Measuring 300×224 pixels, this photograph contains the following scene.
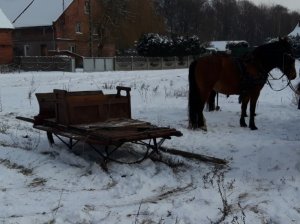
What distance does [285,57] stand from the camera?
11.4 meters

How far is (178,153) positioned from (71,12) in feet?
152

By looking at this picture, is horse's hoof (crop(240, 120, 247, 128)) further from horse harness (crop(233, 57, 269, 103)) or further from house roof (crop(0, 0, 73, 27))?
house roof (crop(0, 0, 73, 27))

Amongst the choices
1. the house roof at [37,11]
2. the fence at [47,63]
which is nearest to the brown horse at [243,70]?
the fence at [47,63]

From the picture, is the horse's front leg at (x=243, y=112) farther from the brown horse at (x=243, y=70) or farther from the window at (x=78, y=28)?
the window at (x=78, y=28)

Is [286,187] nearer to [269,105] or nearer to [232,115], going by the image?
[232,115]

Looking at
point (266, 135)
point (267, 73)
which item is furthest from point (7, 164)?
point (267, 73)

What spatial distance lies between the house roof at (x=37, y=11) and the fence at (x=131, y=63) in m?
11.1

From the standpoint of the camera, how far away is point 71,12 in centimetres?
5231

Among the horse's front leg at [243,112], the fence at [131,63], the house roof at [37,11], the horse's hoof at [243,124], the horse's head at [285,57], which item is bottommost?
the horse's hoof at [243,124]

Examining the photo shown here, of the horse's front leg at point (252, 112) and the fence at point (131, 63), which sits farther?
the fence at point (131, 63)

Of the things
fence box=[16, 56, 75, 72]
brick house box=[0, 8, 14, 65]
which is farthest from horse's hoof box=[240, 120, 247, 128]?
brick house box=[0, 8, 14, 65]

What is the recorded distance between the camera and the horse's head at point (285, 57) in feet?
37.2

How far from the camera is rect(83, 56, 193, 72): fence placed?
132 feet

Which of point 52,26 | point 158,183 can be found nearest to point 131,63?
point 52,26
